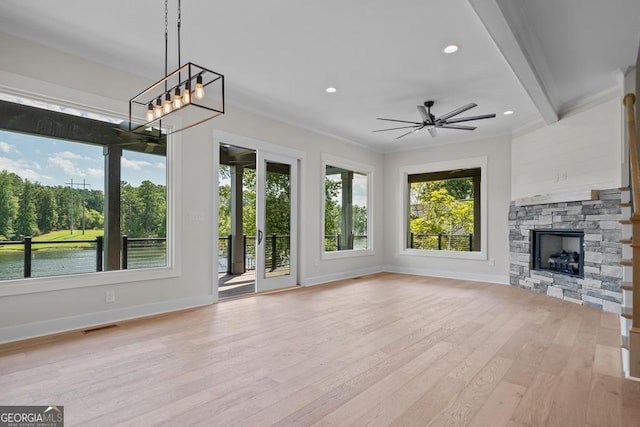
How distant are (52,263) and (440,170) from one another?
6.62m

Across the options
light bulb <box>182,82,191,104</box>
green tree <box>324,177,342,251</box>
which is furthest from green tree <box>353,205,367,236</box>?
light bulb <box>182,82,191,104</box>

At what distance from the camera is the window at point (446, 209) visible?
7.09 m

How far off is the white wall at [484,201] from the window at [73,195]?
5129mm

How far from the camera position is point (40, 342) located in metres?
3.16

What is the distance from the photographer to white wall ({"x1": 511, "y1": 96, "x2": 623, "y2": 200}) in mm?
4504

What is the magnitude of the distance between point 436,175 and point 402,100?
9.97ft

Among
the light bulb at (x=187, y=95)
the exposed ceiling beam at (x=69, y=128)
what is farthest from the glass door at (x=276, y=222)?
the light bulb at (x=187, y=95)

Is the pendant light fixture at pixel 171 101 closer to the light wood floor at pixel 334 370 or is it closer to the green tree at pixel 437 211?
the light wood floor at pixel 334 370

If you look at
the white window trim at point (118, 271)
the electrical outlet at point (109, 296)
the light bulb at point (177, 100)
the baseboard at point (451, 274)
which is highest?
the light bulb at point (177, 100)

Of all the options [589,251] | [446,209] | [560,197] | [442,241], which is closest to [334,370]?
[589,251]

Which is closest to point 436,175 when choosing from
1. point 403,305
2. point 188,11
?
point 403,305

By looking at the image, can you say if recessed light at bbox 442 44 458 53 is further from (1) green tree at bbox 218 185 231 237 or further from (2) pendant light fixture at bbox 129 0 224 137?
(1) green tree at bbox 218 185 231 237

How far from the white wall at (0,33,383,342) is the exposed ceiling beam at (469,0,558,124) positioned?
3.42 metres

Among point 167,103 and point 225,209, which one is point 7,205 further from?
point 225,209
